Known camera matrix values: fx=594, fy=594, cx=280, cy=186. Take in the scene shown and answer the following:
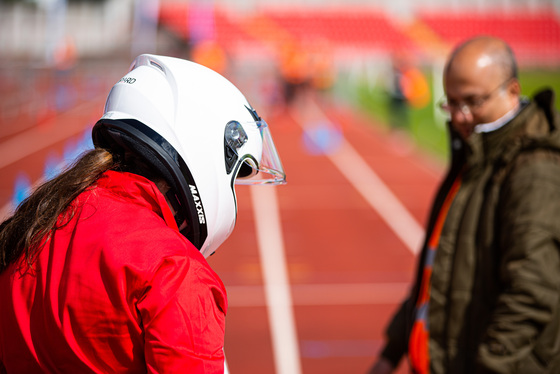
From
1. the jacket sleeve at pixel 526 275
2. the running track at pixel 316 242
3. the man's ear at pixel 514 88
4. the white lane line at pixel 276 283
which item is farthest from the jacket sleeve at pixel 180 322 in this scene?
the white lane line at pixel 276 283

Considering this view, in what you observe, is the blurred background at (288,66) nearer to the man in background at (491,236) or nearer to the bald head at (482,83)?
the man in background at (491,236)

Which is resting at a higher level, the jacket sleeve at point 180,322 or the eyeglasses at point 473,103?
the eyeglasses at point 473,103

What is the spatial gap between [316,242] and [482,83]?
619 centimetres

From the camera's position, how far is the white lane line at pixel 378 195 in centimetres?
867

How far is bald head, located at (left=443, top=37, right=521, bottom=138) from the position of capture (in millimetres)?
2246

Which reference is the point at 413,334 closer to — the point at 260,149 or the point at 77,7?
the point at 260,149

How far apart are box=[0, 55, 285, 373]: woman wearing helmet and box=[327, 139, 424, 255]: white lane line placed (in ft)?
23.1

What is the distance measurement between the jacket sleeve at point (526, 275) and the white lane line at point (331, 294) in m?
4.37

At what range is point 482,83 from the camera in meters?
2.25

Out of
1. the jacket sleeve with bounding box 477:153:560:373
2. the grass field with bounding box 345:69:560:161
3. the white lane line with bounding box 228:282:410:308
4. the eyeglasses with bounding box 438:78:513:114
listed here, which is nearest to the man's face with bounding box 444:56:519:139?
the eyeglasses with bounding box 438:78:513:114

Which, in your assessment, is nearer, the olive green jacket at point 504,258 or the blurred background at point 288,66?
the olive green jacket at point 504,258

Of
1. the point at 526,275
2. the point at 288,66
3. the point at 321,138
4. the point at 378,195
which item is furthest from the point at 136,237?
the point at 288,66

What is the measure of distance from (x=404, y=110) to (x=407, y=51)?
28.1 feet

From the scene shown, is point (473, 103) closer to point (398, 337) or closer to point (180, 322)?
point (398, 337)
